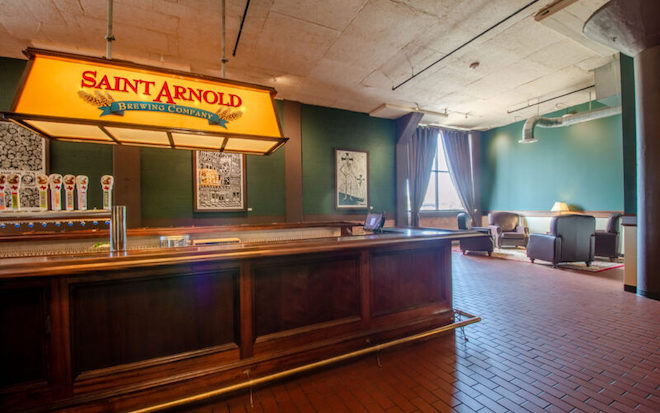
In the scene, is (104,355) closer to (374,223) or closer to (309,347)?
(309,347)

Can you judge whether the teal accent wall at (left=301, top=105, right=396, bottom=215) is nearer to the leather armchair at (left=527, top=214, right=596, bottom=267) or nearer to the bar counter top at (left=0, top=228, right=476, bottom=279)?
the leather armchair at (left=527, top=214, right=596, bottom=267)

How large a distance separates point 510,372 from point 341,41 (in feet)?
14.3

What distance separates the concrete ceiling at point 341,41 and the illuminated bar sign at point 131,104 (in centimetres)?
159

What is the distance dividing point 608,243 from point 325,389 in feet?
24.9

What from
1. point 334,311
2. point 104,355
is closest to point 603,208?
point 334,311

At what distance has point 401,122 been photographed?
7.81 meters

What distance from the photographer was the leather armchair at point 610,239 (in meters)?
6.48

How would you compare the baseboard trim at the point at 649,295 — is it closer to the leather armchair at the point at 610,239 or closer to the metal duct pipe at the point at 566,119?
the leather armchair at the point at 610,239

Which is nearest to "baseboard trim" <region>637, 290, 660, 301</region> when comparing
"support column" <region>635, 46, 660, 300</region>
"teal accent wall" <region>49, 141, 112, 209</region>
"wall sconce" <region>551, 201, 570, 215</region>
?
"support column" <region>635, 46, 660, 300</region>

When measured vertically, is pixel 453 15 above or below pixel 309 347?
above

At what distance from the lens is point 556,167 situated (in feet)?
26.8

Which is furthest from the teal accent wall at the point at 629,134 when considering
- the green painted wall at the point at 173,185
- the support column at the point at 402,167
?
the green painted wall at the point at 173,185

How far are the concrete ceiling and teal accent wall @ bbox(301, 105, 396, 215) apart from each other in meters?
0.80

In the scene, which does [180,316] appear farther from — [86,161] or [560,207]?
[560,207]
